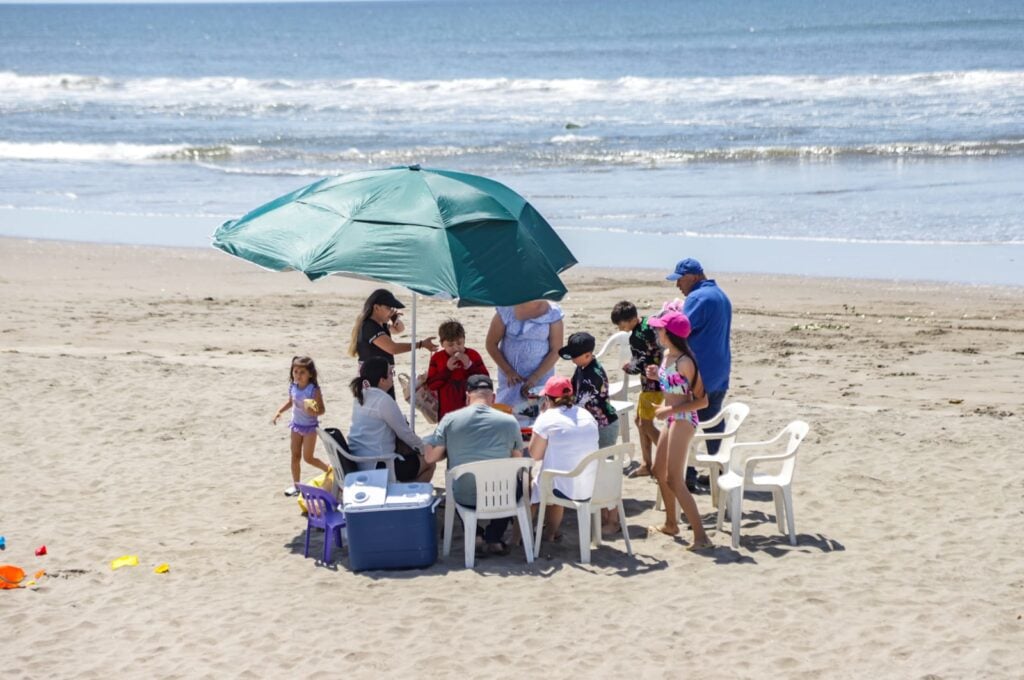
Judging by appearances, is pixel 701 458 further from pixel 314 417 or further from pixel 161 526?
pixel 161 526

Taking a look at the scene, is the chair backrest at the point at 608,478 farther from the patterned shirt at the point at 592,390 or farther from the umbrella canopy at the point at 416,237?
the umbrella canopy at the point at 416,237

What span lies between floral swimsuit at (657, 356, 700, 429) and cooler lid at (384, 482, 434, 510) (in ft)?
4.94

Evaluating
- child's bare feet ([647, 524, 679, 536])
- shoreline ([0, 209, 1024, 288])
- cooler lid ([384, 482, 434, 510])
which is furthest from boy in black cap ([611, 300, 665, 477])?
shoreline ([0, 209, 1024, 288])

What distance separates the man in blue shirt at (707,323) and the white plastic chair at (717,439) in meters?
0.18

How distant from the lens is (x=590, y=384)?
7.59 meters

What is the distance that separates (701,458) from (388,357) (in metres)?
2.14

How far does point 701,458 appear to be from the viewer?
809 cm

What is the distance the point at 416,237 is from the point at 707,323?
216 centimetres

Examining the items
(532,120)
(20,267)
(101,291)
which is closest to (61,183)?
(20,267)

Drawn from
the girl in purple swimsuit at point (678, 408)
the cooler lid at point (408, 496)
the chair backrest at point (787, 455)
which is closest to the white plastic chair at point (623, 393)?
the chair backrest at point (787, 455)

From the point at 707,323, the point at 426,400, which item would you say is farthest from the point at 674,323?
the point at 426,400

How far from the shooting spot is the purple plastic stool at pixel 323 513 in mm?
7250

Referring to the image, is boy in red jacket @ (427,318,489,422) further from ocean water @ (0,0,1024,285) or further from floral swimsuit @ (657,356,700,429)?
ocean water @ (0,0,1024,285)

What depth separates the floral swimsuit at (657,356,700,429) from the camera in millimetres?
7254
